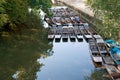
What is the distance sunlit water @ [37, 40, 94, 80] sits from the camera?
26422 mm

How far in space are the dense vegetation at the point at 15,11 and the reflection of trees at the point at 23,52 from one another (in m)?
1.99

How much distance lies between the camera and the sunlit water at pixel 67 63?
26.4 m

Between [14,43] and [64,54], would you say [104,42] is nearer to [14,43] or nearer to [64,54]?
[64,54]

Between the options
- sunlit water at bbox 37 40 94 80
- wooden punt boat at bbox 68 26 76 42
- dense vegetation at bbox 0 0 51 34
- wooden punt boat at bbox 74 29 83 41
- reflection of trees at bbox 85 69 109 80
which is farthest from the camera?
wooden punt boat at bbox 68 26 76 42

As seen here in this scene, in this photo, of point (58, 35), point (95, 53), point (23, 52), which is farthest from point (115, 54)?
point (58, 35)

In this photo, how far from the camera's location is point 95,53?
30.6 metres

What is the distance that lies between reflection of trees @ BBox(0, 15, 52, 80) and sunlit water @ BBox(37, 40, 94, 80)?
3.35 ft

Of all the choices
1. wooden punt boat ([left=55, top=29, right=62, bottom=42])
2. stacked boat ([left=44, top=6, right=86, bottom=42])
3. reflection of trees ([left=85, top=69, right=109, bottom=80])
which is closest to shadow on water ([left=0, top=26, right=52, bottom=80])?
wooden punt boat ([left=55, top=29, right=62, bottom=42])

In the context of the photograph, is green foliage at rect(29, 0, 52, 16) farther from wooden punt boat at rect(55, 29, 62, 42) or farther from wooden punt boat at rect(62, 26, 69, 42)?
wooden punt boat at rect(55, 29, 62, 42)

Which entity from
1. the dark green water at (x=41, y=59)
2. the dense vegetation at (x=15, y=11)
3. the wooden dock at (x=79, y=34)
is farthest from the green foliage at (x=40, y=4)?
the dark green water at (x=41, y=59)

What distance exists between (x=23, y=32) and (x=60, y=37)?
6.16m

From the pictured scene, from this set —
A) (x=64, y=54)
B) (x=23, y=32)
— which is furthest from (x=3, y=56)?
(x=23, y=32)

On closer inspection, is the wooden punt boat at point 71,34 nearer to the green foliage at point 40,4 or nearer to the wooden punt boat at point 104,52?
the wooden punt boat at point 104,52

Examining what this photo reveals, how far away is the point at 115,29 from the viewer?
869 inches
